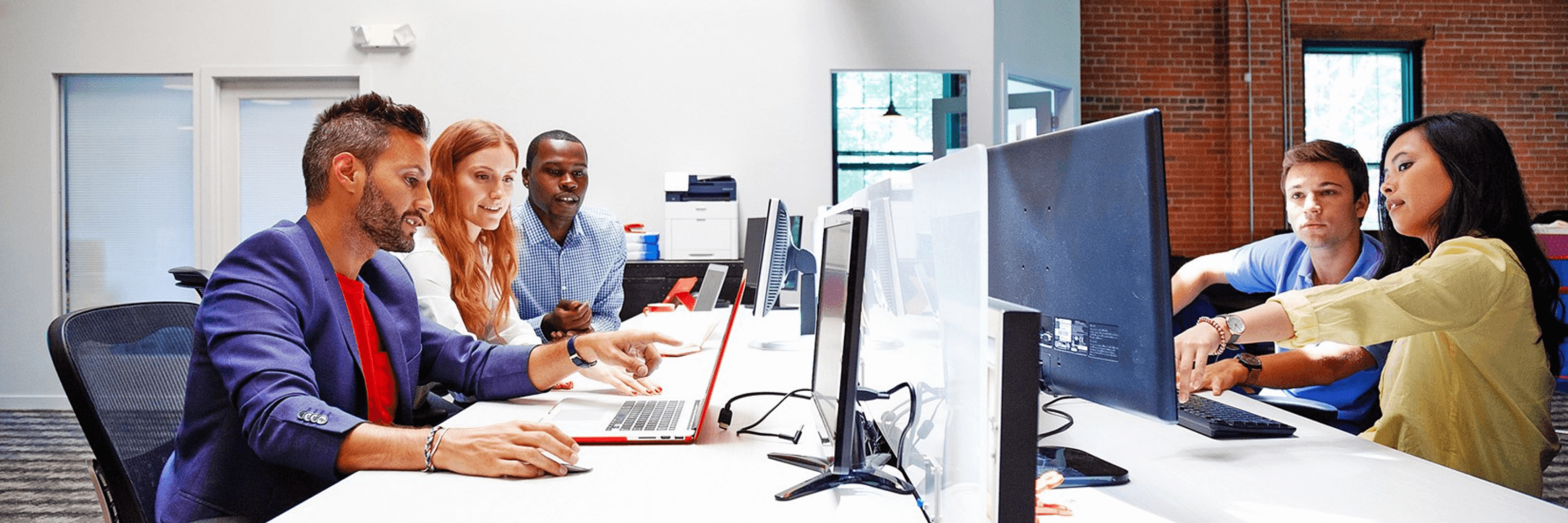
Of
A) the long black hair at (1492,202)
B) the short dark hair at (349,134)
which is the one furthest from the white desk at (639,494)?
the long black hair at (1492,202)

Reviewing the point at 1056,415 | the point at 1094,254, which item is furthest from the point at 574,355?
the point at 1094,254

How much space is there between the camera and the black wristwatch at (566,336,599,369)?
5.43 feet

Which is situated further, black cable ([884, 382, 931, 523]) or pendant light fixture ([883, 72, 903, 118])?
pendant light fixture ([883, 72, 903, 118])

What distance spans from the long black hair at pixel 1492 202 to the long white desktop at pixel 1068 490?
439mm

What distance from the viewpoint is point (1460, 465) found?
1522 millimetres

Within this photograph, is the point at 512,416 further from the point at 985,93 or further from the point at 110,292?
the point at 110,292

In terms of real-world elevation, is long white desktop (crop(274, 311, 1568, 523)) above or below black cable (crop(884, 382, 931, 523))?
below

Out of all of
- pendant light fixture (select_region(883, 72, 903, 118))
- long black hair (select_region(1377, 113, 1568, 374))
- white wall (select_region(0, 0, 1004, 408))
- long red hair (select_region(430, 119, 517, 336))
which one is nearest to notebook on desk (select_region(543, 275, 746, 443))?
long red hair (select_region(430, 119, 517, 336))

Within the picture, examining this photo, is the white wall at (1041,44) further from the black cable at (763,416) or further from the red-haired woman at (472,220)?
the black cable at (763,416)

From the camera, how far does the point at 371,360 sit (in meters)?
1.46

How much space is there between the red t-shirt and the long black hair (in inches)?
73.6

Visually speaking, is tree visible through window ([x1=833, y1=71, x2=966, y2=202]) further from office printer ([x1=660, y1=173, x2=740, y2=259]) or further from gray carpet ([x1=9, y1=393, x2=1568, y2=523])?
gray carpet ([x1=9, y1=393, x2=1568, y2=523])

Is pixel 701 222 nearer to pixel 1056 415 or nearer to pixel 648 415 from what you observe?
pixel 648 415

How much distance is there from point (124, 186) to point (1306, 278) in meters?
5.55
